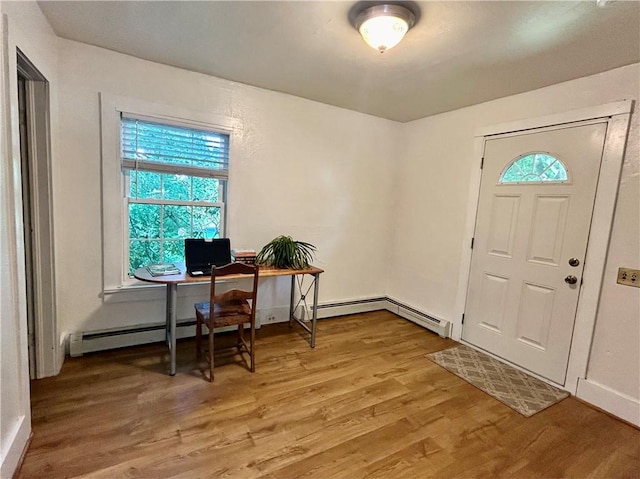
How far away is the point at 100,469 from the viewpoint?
5.14ft

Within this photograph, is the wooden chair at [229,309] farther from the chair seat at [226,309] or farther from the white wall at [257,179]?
the white wall at [257,179]

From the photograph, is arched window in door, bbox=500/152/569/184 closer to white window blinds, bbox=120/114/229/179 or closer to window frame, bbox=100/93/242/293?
white window blinds, bbox=120/114/229/179

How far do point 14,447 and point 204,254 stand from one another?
1.53 m

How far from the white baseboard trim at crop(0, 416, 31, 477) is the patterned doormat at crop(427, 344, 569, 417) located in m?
2.89

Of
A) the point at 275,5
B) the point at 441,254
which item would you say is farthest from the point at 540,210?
the point at 275,5

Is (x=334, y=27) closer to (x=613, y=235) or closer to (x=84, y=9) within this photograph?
(x=84, y=9)

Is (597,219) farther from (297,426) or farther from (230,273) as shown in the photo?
(230,273)

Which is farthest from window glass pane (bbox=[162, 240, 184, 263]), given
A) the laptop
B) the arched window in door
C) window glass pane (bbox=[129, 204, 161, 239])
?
the arched window in door

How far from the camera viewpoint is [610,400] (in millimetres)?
2264

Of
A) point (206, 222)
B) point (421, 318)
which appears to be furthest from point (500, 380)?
point (206, 222)

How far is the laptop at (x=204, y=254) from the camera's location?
2.58 m

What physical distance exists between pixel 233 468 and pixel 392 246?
314 cm

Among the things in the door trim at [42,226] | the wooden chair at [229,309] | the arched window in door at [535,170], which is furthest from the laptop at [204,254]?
the arched window in door at [535,170]

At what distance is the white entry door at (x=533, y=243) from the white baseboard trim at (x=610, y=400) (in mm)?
157
